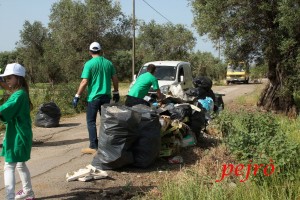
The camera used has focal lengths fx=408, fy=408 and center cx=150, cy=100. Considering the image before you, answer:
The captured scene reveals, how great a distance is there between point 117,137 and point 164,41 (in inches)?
1225

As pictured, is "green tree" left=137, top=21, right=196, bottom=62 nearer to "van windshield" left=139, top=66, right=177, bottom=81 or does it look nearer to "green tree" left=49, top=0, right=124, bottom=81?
"green tree" left=49, top=0, right=124, bottom=81

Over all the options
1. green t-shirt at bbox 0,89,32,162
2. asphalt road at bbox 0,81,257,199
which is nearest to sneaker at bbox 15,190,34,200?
asphalt road at bbox 0,81,257,199

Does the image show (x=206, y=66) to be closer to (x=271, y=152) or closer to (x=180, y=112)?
(x=180, y=112)

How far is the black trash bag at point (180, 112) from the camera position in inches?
297

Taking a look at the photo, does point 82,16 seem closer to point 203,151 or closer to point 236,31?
point 236,31

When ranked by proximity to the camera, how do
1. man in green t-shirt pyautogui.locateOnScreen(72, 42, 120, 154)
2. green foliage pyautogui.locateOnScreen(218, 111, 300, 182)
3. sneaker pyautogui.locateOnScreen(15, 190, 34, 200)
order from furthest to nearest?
1. man in green t-shirt pyautogui.locateOnScreen(72, 42, 120, 154)
2. sneaker pyautogui.locateOnScreen(15, 190, 34, 200)
3. green foliage pyautogui.locateOnScreen(218, 111, 300, 182)

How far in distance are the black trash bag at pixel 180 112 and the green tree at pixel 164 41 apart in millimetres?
28376

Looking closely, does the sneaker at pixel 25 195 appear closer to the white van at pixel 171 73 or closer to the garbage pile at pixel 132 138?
the garbage pile at pixel 132 138

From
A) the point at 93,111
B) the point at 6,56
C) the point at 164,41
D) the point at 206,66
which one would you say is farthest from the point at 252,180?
the point at 6,56

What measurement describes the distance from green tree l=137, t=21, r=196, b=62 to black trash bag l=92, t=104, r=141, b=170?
98.9 ft

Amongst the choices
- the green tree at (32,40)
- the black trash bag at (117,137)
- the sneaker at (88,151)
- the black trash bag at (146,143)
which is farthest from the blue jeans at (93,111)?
the green tree at (32,40)

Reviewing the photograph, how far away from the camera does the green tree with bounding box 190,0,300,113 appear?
12562 millimetres

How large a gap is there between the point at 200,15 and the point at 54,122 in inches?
244

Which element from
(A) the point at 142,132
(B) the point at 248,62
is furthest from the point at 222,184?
(B) the point at 248,62
